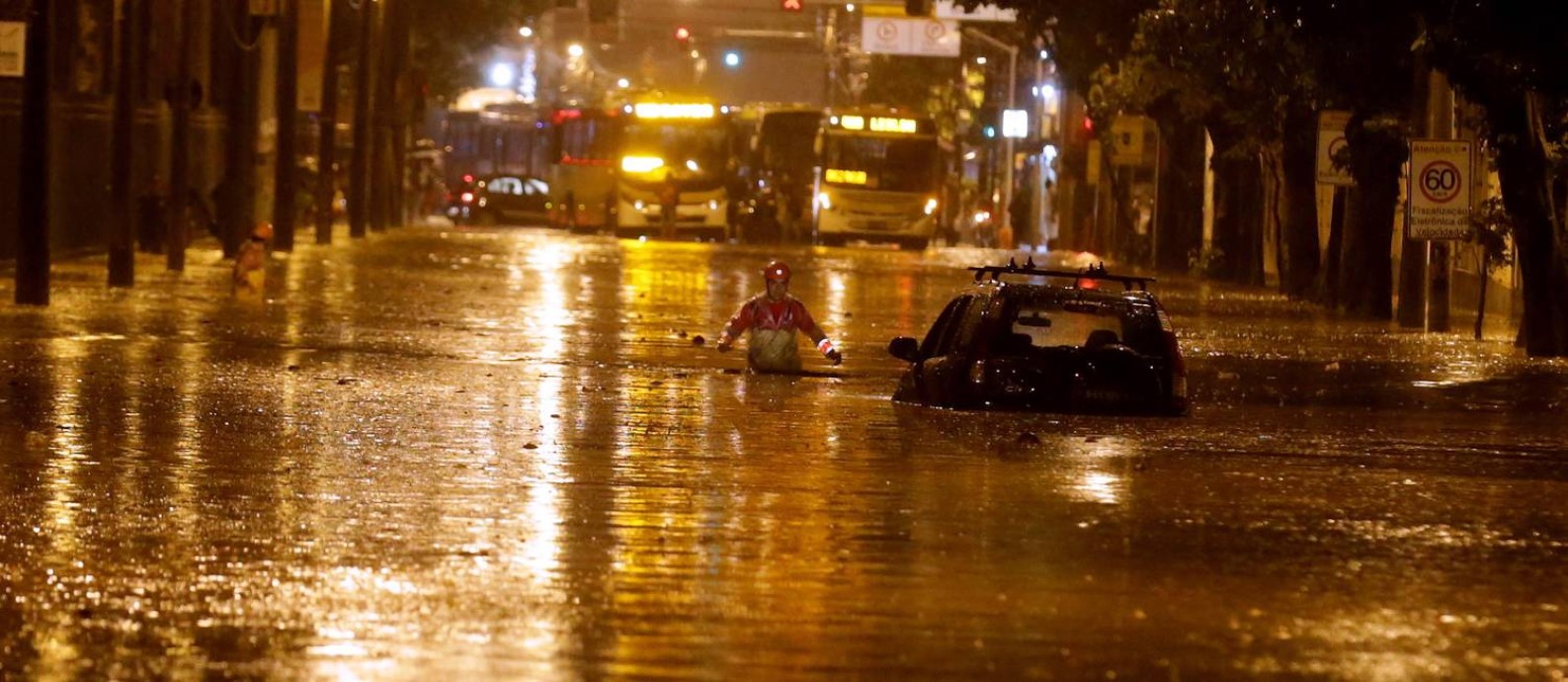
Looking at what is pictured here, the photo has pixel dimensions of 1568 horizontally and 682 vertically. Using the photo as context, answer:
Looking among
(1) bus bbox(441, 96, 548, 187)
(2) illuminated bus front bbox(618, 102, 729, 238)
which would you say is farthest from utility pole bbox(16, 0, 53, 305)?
(1) bus bbox(441, 96, 548, 187)

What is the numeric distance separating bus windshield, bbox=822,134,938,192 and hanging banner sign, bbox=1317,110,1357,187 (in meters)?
32.3

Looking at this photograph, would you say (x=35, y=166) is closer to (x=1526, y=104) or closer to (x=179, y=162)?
(x=179, y=162)

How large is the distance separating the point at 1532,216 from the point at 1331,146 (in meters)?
8.66

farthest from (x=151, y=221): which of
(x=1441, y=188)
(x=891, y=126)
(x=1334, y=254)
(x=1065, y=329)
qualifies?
(x=891, y=126)

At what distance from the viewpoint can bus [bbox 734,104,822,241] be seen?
238 ft

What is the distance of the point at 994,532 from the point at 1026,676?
3.56 m

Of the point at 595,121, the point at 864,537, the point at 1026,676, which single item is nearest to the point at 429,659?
the point at 1026,676

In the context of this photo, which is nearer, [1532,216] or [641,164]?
[1532,216]

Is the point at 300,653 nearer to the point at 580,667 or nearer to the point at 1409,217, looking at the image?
the point at 580,667

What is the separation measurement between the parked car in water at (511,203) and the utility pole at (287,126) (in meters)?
31.6

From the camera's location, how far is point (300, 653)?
28.6 feet

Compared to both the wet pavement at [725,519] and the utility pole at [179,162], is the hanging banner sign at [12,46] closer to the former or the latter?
the wet pavement at [725,519]

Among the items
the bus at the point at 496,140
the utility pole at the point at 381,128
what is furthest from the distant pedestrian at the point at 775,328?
the bus at the point at 496,140

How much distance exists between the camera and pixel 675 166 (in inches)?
2665
